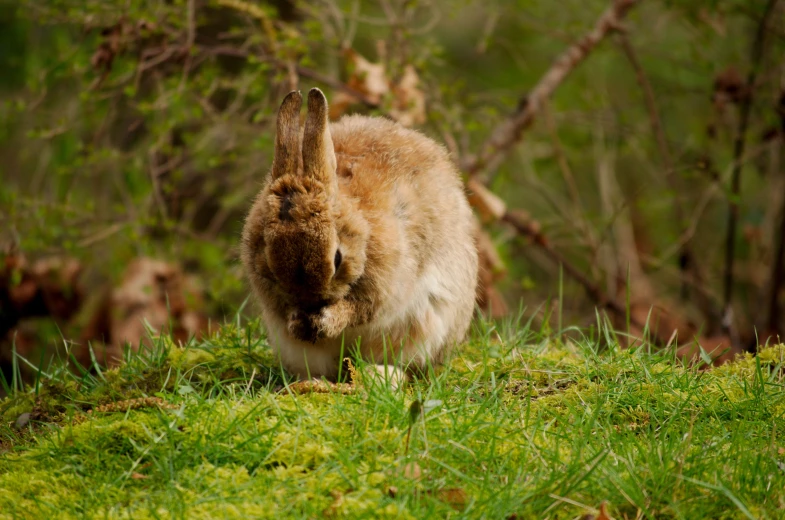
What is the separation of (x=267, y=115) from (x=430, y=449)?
372 centimetres

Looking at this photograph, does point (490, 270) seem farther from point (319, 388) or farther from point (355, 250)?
point (319, 388)

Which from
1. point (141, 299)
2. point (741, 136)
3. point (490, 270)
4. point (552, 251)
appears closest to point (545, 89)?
point (552, 251)

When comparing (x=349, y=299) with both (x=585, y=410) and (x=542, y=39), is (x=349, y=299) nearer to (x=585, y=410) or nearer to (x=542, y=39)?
(x=585, y=410)

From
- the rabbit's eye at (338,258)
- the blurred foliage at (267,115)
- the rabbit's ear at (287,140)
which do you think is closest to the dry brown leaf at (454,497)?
the rabbit's eye at (338,258)

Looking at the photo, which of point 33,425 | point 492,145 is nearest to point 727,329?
point 492,145

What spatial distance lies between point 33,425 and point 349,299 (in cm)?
159

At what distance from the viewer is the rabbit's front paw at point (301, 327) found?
383 cm

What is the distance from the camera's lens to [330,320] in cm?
383

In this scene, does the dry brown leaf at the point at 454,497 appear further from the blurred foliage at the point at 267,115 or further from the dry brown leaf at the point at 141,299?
the dry brown leaf at the point at 141,299

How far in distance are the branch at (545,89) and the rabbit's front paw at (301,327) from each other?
12.0 feet

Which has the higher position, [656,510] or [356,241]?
[356,241]

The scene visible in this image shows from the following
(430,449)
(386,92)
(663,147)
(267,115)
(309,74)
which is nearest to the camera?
(430,449)

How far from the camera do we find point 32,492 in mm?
3160

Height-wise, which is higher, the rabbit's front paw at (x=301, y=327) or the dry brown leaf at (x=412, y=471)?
the rabbit's front paw at (x=301, y=327)
